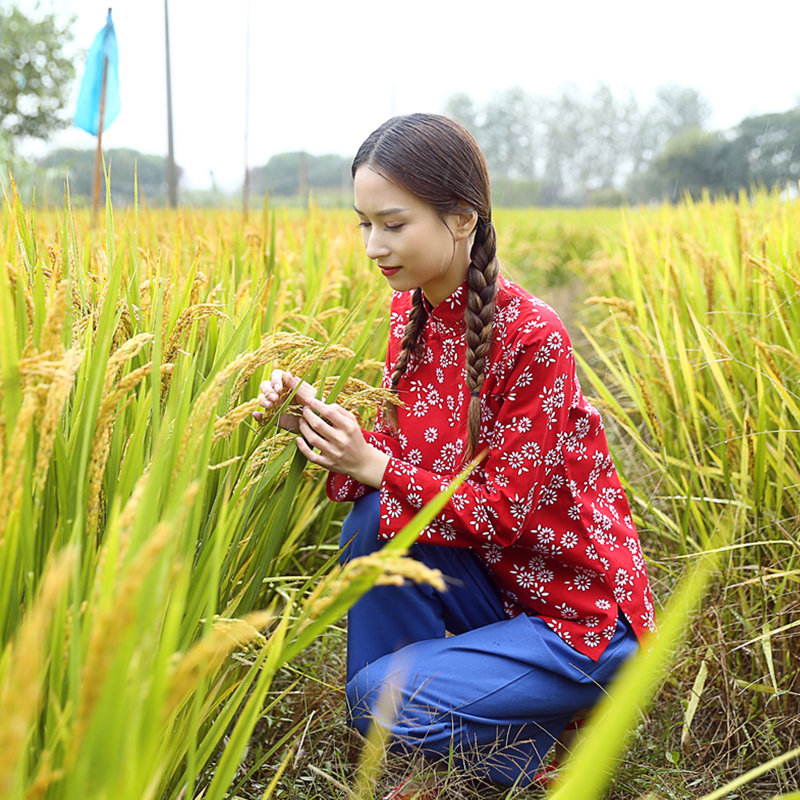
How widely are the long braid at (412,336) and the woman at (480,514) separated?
84 mm

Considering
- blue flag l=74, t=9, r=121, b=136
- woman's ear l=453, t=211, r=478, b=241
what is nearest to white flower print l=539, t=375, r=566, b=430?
woman's ear l=453, t=211, r=478, b=241

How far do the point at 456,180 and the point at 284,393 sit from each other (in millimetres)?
535

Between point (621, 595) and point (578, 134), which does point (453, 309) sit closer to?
point (621, 595)

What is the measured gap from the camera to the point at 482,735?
1.32 m

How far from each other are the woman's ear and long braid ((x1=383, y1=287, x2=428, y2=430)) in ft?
0.66

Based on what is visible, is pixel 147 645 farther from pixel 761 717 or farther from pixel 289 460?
pixel 761 717

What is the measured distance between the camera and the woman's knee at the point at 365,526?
138 cm

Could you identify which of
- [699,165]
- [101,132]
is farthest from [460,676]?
[699,165]

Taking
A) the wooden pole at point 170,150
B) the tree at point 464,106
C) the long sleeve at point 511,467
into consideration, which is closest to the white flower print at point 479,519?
the long sleeve at point 511,467

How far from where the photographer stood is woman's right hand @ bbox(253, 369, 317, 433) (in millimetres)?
1161

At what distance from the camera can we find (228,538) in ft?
3.00

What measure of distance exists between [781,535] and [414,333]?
983mm

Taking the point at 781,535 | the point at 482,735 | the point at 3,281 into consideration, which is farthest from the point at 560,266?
the point at 3,281

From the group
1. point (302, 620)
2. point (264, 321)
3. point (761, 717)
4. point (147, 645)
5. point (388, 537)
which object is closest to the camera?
point (147, 645)
